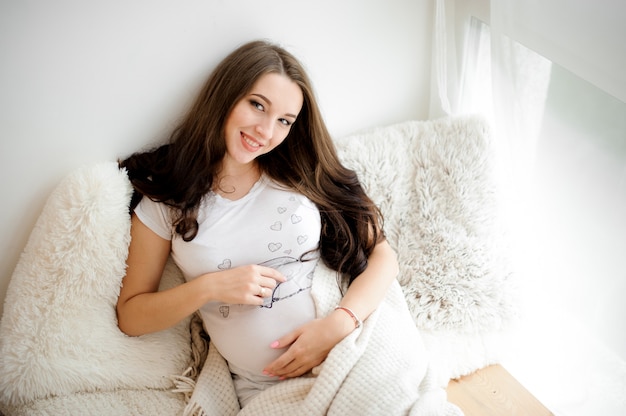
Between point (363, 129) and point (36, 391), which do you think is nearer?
point (36, 391)

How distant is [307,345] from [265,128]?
1.81ft

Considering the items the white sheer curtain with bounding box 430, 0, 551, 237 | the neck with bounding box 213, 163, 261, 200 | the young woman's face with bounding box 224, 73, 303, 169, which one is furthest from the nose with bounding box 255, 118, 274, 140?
the white sheer curtain with bounding box 430, 0, 551, 237

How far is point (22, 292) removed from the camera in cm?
117

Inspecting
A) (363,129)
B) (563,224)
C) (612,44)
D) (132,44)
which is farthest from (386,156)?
(132,44)

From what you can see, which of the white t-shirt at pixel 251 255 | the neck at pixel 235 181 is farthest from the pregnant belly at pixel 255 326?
the neck at pixel 235 181

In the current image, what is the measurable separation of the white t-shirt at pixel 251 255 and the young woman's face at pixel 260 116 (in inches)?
6.1

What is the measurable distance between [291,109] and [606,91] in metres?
0.78

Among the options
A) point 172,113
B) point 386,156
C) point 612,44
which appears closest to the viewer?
point 612,44

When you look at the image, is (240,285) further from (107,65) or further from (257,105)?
(107,65)

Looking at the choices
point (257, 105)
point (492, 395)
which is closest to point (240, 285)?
point (257, 105)

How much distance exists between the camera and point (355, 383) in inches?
42.9

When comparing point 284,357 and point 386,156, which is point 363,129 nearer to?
point 386,156

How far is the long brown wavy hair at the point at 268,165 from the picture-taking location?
3.97ft

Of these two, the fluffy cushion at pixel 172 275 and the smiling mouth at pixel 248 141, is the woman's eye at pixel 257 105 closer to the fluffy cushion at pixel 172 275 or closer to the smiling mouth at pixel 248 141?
the smiling mouth at pixel 248 141
